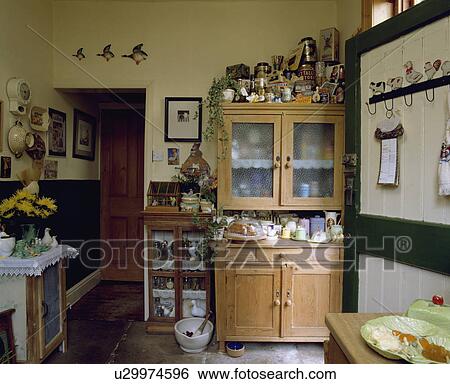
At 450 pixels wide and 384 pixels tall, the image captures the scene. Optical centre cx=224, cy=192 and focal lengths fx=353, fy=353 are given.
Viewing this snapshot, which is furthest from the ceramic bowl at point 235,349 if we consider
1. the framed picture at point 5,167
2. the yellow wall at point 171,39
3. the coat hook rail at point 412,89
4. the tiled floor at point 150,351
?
the framed picture at point 5,167

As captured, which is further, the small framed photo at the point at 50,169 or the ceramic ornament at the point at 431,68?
the small framed photo at the point at 50,169

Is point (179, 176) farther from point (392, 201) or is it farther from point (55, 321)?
point (392, 201)

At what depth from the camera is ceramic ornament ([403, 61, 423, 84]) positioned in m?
1.70

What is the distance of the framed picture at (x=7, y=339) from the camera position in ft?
6.32

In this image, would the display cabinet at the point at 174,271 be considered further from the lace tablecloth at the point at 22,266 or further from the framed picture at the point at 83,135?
the framed picture at the point at 83,135

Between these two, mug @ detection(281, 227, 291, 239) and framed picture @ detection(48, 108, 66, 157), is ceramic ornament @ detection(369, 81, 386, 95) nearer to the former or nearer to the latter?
mug @ detection(281, 227, 291, 239)

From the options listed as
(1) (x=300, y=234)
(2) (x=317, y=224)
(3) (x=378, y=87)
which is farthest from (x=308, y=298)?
(3) (x=378, y=87)

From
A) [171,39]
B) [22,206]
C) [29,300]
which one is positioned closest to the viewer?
[29,300]

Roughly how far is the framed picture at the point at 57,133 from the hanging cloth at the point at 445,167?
2.78m

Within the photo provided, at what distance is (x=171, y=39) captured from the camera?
2.91m

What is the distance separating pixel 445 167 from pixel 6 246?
2.33 meters

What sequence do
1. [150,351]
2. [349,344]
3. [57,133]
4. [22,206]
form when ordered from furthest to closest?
[57,133]
[150,351]
[22,206]
[349,344]

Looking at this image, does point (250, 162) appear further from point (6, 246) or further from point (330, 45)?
point (6, 246)

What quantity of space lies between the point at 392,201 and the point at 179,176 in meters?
1.62
